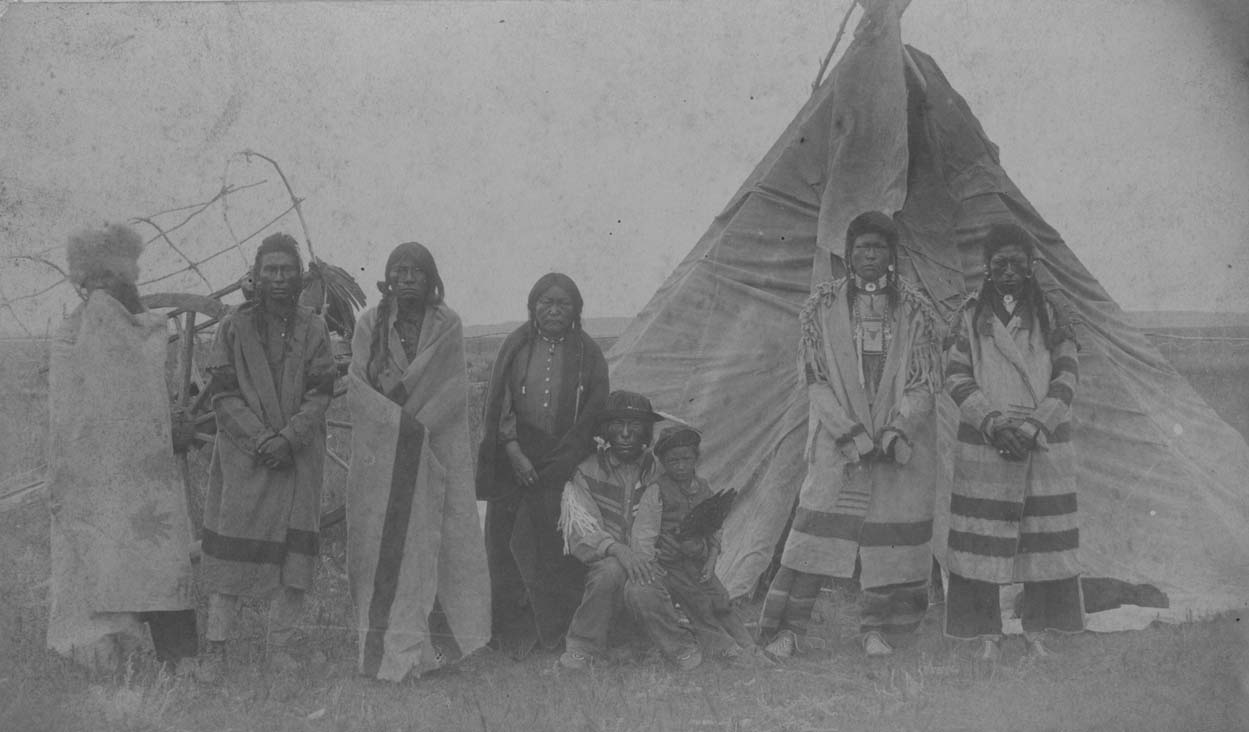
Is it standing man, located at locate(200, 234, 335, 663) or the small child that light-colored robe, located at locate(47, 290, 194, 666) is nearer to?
standing man, located at locate(200, 234, 335, 663)

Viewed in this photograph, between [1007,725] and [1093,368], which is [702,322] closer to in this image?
[1093,368]

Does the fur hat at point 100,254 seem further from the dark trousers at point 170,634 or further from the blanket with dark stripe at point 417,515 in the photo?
the dark trousers at point 170,634

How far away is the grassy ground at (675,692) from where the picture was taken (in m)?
4.28

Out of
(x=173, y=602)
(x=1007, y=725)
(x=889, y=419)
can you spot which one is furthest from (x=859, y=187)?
(x=173, y=602)

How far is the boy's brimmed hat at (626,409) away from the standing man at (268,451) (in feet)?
3.57

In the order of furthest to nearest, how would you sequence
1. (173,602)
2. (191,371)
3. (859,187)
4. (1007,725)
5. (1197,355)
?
(1197,355)
(859,187)
(191,371)
(173,602)
(1007,725)

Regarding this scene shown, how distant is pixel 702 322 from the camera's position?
5.96 metres

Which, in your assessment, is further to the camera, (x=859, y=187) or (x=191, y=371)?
(x=859, y=187)

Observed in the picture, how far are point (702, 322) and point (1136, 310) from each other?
2078mm

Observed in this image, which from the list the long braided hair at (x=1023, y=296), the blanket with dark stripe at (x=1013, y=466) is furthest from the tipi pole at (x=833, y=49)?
the blanket with dark stripe at (x=1013, y=466)

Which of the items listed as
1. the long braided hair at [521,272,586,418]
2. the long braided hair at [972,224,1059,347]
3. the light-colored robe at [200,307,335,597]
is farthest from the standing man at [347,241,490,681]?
the long braided hair at [972,224,1059,347]

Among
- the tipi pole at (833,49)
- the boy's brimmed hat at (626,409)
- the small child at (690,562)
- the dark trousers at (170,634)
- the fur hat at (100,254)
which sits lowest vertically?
the dark trousers at (170,634)

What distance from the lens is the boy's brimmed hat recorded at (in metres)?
4.78

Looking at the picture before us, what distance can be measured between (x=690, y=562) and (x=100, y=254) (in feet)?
8.43
